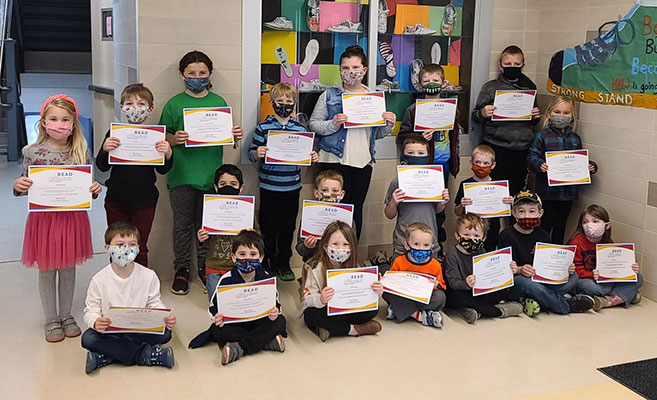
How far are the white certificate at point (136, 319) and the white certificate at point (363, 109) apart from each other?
181 centimetres

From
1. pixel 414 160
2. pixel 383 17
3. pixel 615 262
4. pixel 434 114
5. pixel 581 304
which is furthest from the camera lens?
pixel 383 17

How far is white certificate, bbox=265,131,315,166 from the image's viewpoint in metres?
4.54

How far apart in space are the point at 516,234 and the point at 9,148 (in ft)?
20.4

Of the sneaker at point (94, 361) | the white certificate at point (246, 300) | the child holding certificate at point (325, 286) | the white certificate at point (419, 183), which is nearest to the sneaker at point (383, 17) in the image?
the white certificate at point (419, 183)

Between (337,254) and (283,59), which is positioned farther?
(283,59)

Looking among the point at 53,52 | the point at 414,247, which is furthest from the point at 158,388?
the point at 53,52

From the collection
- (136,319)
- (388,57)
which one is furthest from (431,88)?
(136,319)

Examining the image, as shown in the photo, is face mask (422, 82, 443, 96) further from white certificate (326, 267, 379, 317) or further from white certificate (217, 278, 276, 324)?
white certificate (217, 278, 276, 324)

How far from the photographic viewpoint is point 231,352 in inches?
141

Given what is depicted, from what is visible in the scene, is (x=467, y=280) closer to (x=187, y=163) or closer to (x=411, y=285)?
(x=411, y=285)

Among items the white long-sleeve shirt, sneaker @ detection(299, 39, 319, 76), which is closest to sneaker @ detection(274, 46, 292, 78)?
sneaker @ detection(299, 39, 319, 76)

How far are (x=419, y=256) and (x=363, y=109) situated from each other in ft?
3.50

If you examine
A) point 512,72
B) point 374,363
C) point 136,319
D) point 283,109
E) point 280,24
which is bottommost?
point 374,363

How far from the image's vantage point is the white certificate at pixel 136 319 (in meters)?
3.40
